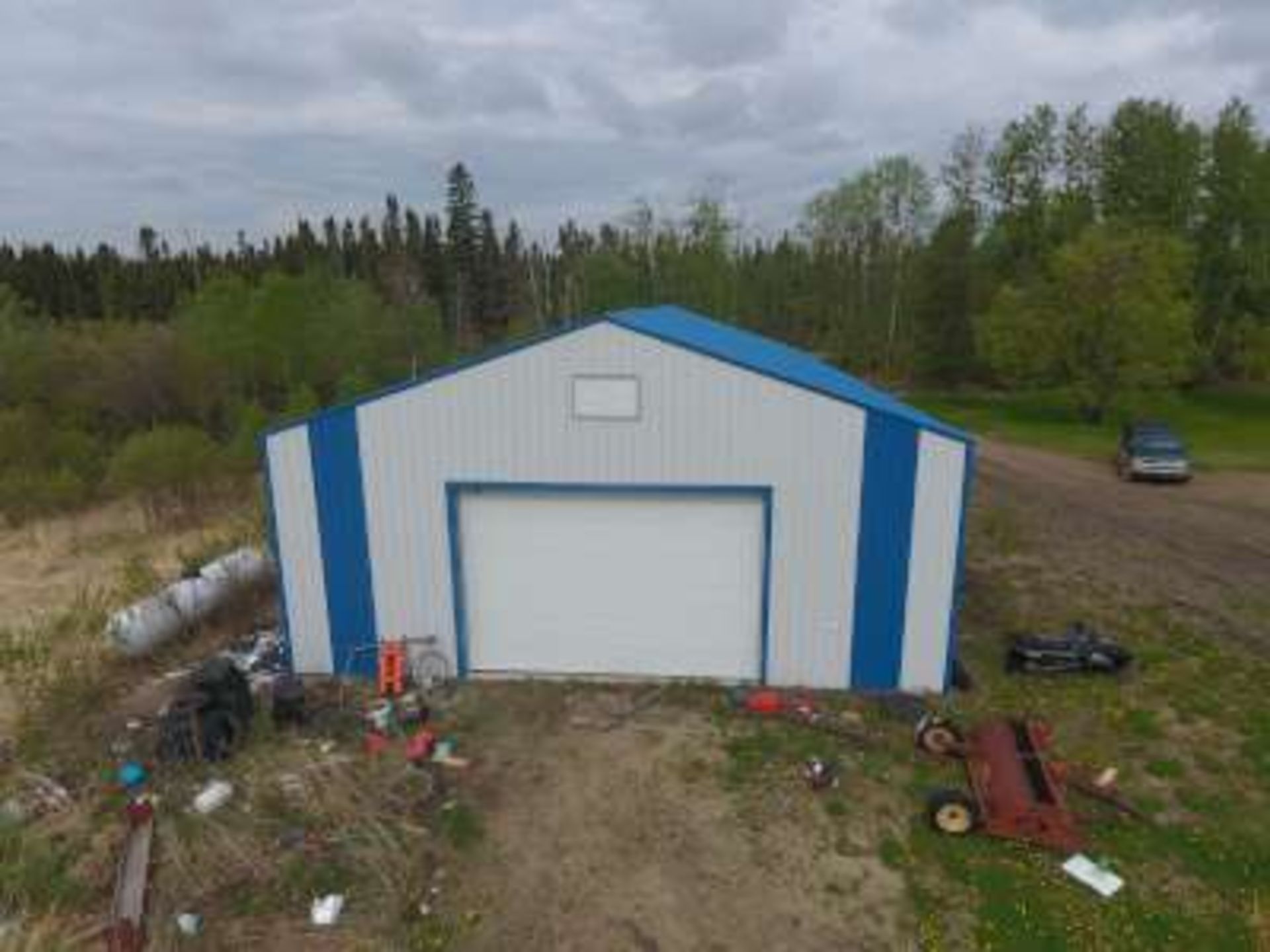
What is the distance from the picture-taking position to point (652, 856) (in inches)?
265

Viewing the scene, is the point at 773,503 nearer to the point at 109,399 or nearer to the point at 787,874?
the point at 787,874

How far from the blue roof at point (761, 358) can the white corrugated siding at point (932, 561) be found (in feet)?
1.04

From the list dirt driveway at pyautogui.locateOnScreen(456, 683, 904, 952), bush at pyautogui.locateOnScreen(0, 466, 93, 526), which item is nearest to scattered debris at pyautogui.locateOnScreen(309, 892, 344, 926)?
dirt driveway at pyautogui.locateOnScreen(456, 683, 904, 952)

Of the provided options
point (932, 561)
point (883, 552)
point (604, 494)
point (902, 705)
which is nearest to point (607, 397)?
point (604, 494)

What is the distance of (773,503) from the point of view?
8.95m

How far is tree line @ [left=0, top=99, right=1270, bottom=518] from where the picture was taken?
24562mm

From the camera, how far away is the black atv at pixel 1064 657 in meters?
9.80

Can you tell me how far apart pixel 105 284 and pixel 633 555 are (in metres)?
70.3

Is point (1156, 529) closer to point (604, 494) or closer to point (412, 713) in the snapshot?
point (604, 494)

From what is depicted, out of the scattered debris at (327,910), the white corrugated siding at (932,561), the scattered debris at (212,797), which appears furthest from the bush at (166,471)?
the white corrugated siding at (932,561)

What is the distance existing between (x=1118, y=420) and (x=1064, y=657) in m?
Result: 25.3

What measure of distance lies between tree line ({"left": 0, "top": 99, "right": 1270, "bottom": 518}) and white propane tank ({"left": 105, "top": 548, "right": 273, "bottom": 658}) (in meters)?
8.48

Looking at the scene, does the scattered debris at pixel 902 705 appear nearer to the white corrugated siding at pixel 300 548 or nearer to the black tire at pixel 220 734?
the white corrugated siding at pixel 300 548

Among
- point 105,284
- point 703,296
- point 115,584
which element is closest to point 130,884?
point 115,584
